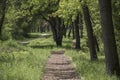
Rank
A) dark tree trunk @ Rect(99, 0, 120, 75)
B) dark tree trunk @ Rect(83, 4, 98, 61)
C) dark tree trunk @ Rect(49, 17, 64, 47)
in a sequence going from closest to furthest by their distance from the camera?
1. dark tree trunk @ Rect(99, 0, 120, 75)
2. dark tree trunk @ Rect(83, 4, 98, 61)
3. dark tree trunk @ Rect(49, 17, 64, 47)

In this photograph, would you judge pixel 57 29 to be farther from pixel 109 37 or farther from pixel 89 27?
pixel 109 37

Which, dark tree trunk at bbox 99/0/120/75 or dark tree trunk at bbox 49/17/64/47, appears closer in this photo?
dark tree trunk at bbox 99/0/120/75

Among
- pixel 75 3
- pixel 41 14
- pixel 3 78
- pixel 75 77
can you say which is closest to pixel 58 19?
pixel 41 14

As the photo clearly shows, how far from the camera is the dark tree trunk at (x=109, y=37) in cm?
1335

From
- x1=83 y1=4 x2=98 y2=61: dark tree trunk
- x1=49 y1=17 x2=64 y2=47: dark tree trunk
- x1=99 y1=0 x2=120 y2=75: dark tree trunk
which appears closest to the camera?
x1=99 y1=0 x2=120 y2=75: dark tree trunk

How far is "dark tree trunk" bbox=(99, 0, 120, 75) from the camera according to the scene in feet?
43.8

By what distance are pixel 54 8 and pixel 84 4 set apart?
58.7ft

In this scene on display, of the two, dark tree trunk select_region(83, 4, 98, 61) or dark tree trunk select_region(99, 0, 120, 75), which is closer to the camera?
dark tree trunk select_region(99, 0, 120, 75)

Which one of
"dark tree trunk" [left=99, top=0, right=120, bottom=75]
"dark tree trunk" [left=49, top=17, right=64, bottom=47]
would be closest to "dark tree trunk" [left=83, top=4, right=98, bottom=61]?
"dark tree trunk" [left=99, top=0, right=120, bottom=75]

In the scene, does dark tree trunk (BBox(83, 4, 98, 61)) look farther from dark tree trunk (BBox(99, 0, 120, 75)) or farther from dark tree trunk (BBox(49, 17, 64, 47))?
dark tree trunk (BBox(49, 17, 64, 47))

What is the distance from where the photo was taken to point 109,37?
44.2ft

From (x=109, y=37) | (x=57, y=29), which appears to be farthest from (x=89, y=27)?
(x=57, y=29)

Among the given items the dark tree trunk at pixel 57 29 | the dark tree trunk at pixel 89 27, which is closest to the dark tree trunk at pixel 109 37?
the dark tree trunk at pixel 89 27

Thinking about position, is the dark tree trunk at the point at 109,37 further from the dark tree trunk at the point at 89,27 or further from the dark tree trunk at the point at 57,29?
the dark tree trunk at the point at 57,29
